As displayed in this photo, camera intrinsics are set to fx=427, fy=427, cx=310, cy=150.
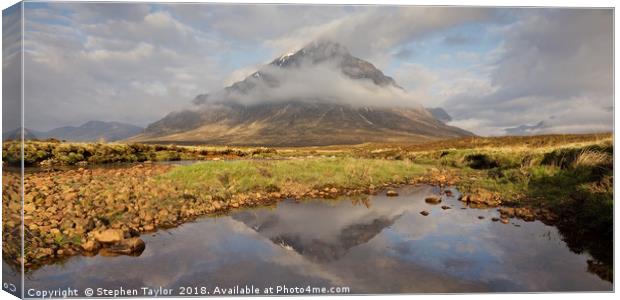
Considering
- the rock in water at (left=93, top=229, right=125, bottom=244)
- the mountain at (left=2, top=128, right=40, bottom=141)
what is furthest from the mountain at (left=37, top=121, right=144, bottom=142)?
the rock in water at (left=93, top=229, right=125, bottom=244)

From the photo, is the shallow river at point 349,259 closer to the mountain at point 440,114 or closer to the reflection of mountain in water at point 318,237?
the reflection of mountain in water at point 318,237

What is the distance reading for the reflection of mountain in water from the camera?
673 cm

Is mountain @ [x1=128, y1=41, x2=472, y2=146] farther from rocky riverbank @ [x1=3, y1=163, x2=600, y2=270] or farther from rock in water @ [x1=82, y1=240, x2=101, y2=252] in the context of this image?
rock in water @ [x1=82, y1=240, x2=101, y2=252]

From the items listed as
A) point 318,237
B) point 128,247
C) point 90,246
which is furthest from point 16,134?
point 318,237

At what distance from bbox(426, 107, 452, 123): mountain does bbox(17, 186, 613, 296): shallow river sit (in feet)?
6.00

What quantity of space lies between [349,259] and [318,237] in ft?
2.49

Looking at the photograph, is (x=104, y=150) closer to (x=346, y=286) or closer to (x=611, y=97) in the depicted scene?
(x=346, y=286)

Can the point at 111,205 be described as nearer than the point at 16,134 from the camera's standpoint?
No

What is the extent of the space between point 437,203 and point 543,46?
3.42 m

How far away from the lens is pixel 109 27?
6816mm

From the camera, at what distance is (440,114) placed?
805cm

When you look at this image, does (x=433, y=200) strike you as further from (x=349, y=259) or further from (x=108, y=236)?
(x=108, y=236)

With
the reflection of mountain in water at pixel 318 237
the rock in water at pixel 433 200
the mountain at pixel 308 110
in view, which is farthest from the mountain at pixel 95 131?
the rock in water at pixel 433 200

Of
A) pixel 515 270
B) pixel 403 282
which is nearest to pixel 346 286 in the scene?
pixel 403 282
